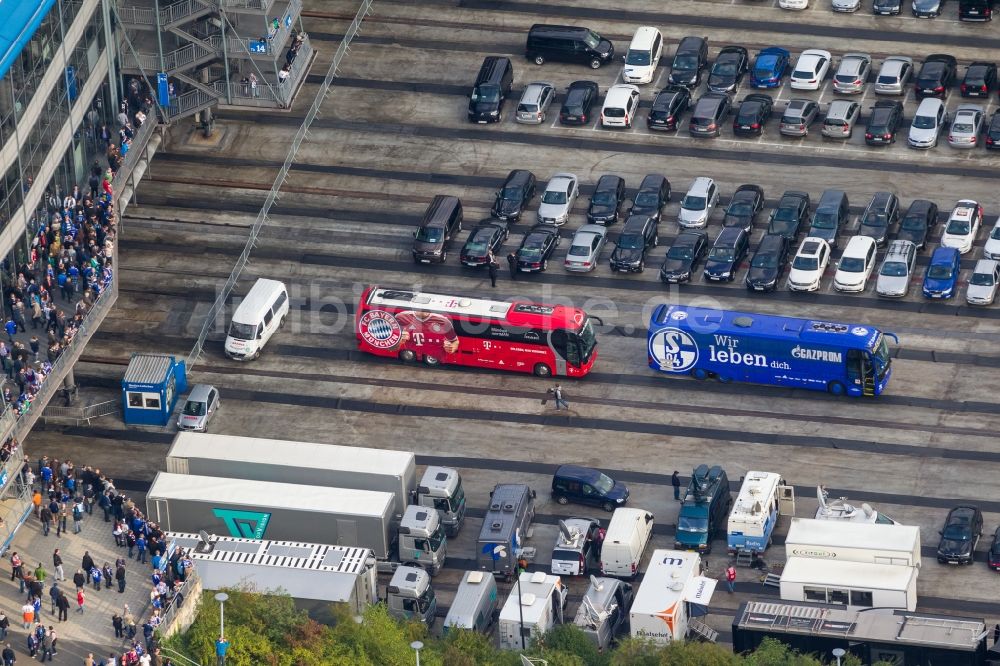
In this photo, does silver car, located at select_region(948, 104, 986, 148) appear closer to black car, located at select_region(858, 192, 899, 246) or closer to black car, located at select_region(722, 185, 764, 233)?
black car, located at select_region(858, 192, 899, 246)

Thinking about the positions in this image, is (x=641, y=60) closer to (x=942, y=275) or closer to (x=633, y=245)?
(x=633, y=245)

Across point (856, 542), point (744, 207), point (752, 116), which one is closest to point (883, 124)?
point (752, 116)

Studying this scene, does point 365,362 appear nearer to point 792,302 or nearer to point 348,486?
point 348,486

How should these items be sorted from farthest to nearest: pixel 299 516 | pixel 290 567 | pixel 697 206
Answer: pixel 697 206
pixel 299 516
pixel 290 567

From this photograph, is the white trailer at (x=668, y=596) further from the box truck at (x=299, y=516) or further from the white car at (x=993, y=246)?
the white car at (x=993, y=246)

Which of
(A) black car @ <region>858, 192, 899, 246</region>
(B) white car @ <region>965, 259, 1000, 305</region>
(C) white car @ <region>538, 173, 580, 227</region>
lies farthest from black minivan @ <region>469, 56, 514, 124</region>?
(B) white car @ <region>965, 259, 1000, 305</region>

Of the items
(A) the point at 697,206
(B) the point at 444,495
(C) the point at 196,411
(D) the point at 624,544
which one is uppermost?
(A) the point at 697,206

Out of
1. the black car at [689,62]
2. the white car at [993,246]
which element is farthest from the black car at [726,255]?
the black car at [689,62]
